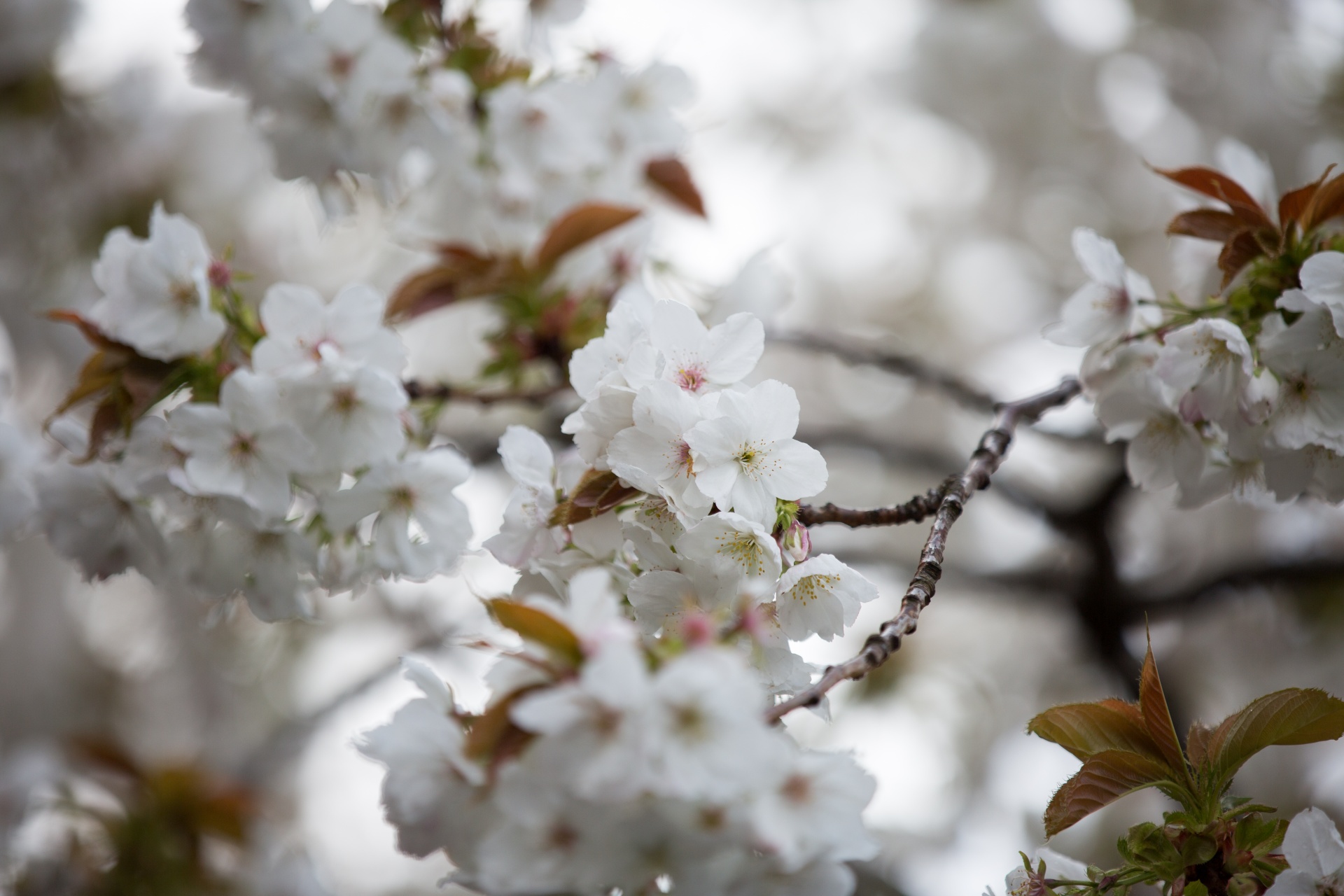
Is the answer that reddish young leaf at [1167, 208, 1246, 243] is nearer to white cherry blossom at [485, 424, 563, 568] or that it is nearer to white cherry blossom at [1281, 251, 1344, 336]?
white cherry blossom at [1281, 251, 1344, 336]

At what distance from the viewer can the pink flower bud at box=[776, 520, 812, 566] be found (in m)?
0.72

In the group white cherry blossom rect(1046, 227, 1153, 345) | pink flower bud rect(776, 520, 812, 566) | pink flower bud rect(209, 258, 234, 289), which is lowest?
pink flower bud rect(209, 258, 234, 289)

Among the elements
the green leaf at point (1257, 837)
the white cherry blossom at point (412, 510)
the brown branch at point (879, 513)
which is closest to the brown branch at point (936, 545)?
the brown branch at point (879, 513)

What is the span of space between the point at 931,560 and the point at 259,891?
6.44ft

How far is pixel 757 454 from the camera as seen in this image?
71 cm

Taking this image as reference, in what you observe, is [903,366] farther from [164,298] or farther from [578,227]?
[164,298]

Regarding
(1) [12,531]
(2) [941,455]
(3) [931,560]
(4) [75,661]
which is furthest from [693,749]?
(4) [75,661]

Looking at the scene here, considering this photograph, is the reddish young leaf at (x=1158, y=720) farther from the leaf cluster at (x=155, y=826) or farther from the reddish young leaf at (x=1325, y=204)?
the leaf cluster at (x=155, y=826)

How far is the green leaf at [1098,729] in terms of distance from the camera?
30.5 inches

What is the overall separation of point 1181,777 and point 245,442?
2.99 ft

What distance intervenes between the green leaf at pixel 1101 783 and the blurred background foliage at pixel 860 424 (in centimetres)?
68

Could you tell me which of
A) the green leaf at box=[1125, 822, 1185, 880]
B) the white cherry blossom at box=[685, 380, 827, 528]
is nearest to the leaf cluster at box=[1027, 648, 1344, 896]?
the green leaf at box=[1125, 822, 1185, 880]

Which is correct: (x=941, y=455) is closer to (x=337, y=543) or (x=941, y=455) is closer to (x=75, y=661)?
(x=337, y=543)

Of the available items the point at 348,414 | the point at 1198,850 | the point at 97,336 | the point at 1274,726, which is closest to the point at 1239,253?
the point at 1274,726
